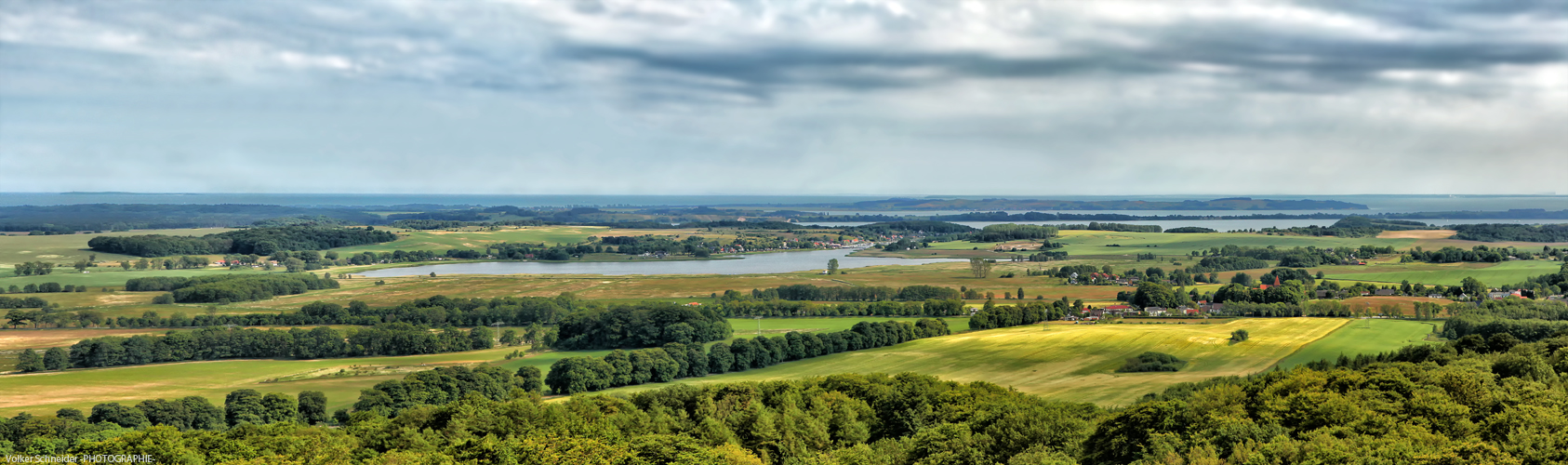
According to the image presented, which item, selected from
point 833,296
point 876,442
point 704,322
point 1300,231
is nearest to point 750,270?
point 833,296

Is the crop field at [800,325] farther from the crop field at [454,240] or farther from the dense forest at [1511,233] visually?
the dense forest at [1511,233]

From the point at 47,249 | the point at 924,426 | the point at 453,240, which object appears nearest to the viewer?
the point at 924,426

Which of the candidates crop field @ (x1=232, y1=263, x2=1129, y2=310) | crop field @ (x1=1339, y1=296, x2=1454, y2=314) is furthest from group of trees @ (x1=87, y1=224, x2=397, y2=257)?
crop field @ (x1=1339, y1=296, x2=1454, y2=314)

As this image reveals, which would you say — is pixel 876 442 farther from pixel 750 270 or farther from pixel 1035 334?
pixel 750 270

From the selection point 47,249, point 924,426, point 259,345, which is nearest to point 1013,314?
point 924,426

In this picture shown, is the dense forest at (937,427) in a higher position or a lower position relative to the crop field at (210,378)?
higher

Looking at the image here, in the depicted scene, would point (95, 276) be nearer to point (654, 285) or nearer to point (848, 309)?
point (654, 285)

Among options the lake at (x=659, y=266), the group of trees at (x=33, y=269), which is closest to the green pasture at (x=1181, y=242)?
the lake at (x=659, y=266)
